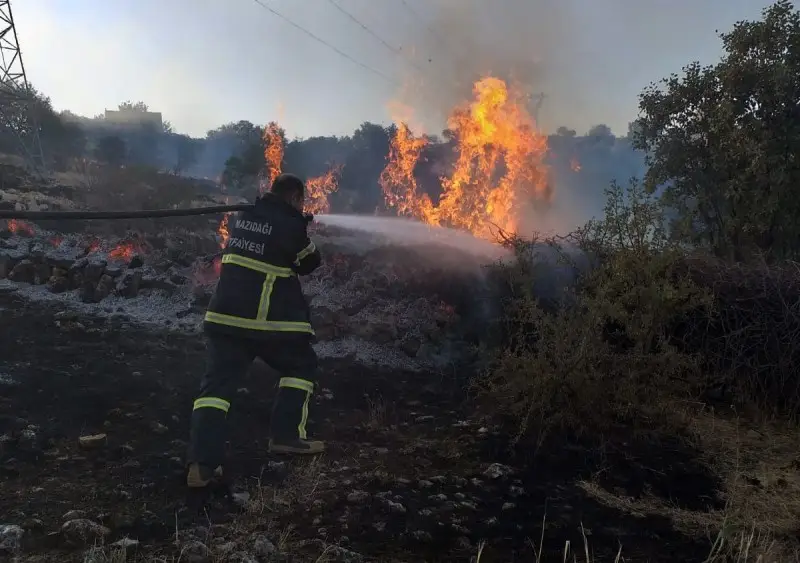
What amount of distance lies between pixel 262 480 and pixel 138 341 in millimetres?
4000

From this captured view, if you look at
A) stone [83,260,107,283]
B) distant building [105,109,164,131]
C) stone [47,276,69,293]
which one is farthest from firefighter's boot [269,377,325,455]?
distant building [105,109,164,131]

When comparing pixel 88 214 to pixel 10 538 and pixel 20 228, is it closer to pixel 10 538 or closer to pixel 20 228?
pixel 10 538

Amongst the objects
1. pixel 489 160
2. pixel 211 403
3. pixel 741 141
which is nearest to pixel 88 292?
pixel 211 403

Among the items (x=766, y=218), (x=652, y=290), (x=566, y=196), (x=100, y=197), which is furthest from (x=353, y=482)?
(x=566, y=196)

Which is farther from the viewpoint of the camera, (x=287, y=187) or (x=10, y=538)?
(x=287, y=187)

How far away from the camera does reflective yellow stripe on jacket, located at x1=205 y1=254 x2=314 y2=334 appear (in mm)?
3568

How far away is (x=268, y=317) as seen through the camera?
3637 mm

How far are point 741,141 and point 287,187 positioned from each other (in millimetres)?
9808

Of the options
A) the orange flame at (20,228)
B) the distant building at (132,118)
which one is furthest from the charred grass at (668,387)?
the distant building at (132,118)

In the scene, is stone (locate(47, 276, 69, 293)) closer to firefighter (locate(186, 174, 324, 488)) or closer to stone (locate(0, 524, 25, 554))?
firefighter (locate(186, 174, 324, 488))

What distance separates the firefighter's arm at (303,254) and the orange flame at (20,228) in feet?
32.6

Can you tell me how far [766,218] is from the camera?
393 inches

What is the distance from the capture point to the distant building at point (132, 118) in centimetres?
7806

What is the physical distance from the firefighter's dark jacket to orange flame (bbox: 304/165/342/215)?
22915 mm
